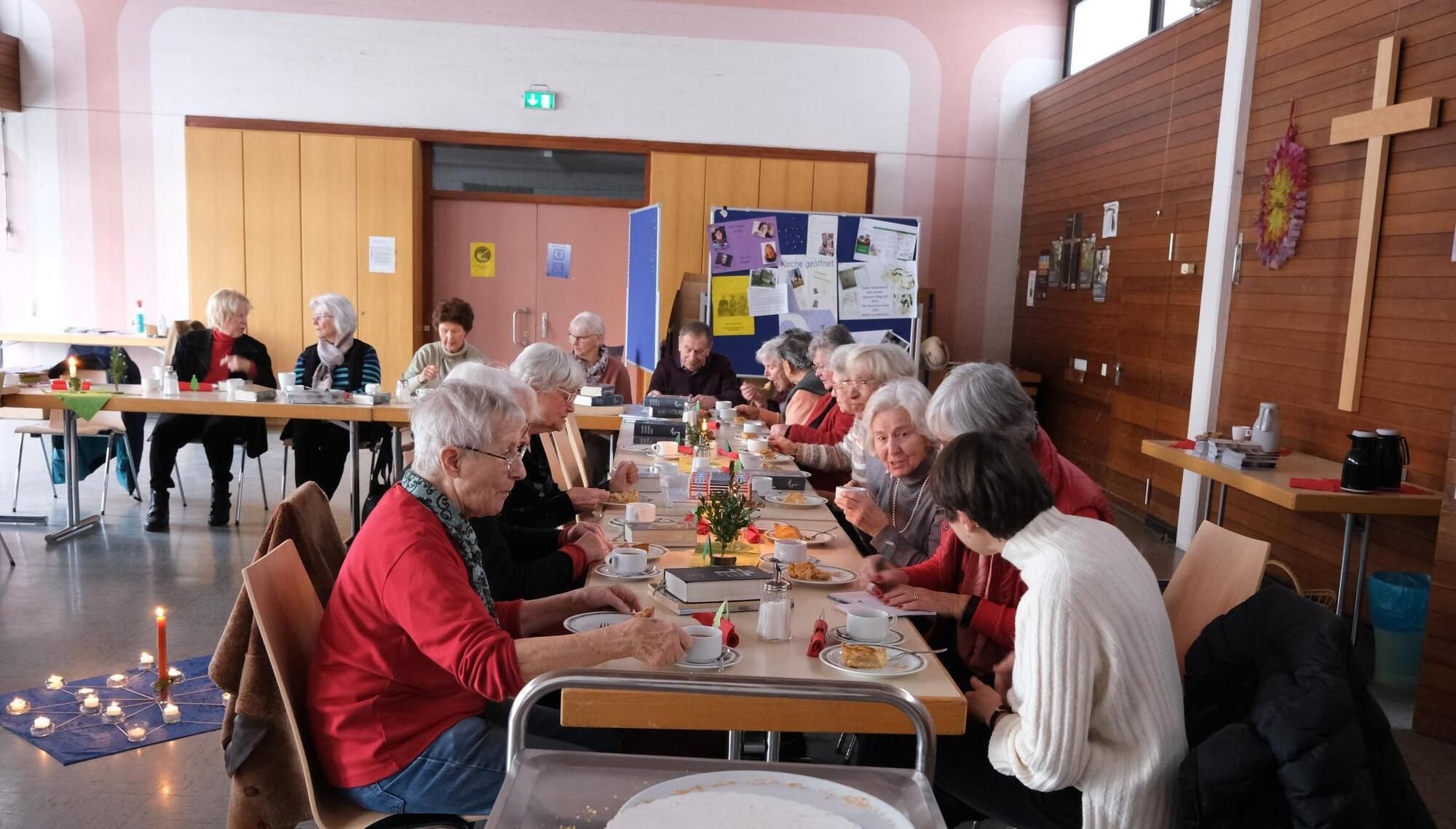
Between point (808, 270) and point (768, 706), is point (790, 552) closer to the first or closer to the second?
point (768, 706)

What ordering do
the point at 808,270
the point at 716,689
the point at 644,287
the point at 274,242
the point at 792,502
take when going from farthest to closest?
the point at 274,242, the point at 808,270, the point at 644,287, the point at 792,502, the point at 716,689

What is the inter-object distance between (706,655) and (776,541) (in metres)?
0.89

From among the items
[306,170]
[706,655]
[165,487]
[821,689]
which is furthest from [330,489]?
[821,689]

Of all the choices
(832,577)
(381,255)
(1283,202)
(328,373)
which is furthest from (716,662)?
(381,255)

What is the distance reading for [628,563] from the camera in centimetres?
261

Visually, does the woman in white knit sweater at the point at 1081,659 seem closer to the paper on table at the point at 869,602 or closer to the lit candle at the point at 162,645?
the paper on table at the point at 869,602

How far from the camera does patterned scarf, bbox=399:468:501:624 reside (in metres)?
2.12

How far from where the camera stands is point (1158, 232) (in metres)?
7.03

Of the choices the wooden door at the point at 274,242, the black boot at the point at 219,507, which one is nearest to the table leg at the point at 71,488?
the black boot at the point at 219,507

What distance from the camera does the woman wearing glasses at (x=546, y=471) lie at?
3645mm

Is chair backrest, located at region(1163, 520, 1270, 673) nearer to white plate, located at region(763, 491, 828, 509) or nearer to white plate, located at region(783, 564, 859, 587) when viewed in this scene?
white plate, located at region(783, 564, 859, 587)

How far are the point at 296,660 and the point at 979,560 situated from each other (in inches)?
64.5

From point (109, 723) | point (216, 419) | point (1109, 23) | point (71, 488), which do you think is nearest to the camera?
point (109, 723)

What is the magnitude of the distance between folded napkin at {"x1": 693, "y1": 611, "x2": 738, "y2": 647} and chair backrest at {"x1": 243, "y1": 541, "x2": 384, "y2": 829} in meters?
0.74
